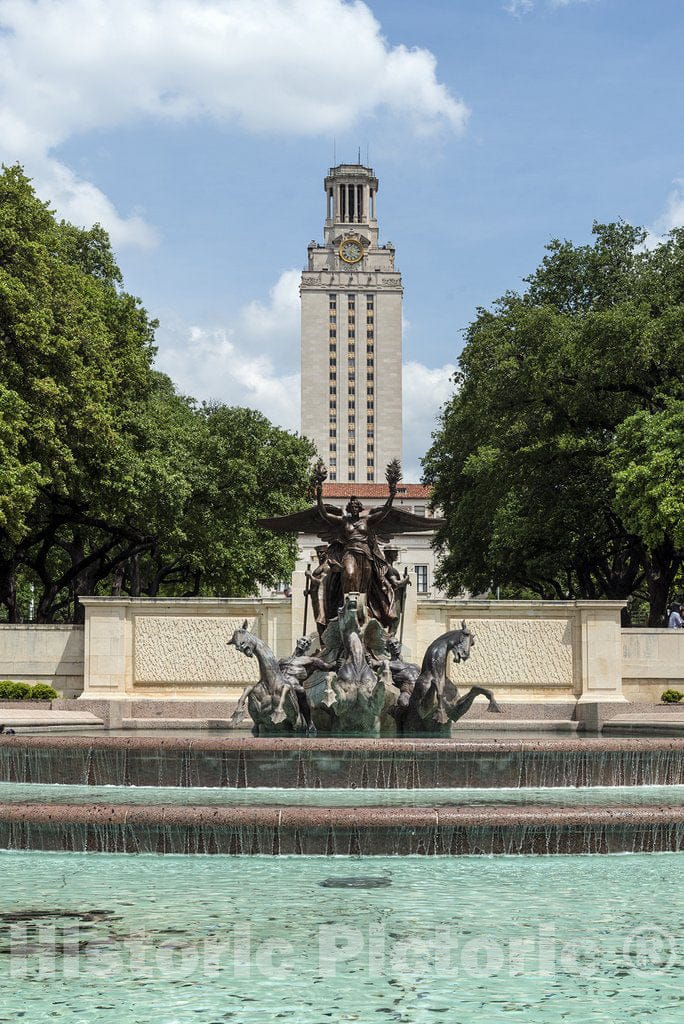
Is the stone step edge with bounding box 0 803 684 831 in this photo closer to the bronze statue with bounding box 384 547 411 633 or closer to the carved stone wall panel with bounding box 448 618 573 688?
the bronze statue with bounding box 384 547 411 633

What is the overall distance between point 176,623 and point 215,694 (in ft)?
6.17

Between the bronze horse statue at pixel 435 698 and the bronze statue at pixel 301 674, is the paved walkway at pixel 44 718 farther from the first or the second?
the bronze horse statue at pixel 435 698

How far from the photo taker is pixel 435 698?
18000 millimetres

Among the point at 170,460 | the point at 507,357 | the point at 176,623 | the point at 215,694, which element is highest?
the point at 507,357

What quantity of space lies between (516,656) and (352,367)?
13541 cm

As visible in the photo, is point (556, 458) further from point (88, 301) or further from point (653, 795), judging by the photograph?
point (653, 795)

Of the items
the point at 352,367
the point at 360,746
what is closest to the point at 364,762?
the point at 360,746

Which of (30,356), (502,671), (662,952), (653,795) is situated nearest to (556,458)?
(502,671)

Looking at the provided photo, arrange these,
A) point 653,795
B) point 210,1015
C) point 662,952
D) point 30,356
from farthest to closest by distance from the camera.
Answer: point 30,356 → point 653,795 → point 662,952 → point 210,1015

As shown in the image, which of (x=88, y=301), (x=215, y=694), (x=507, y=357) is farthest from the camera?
(x=507, y=357)

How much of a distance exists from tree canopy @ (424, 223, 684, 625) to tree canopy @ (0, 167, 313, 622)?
25.9ft

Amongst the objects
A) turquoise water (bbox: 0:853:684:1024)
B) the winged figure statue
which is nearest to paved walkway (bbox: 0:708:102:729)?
the winged figure statue

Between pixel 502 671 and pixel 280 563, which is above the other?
pixel 280 563

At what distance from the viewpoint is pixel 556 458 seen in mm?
40719
